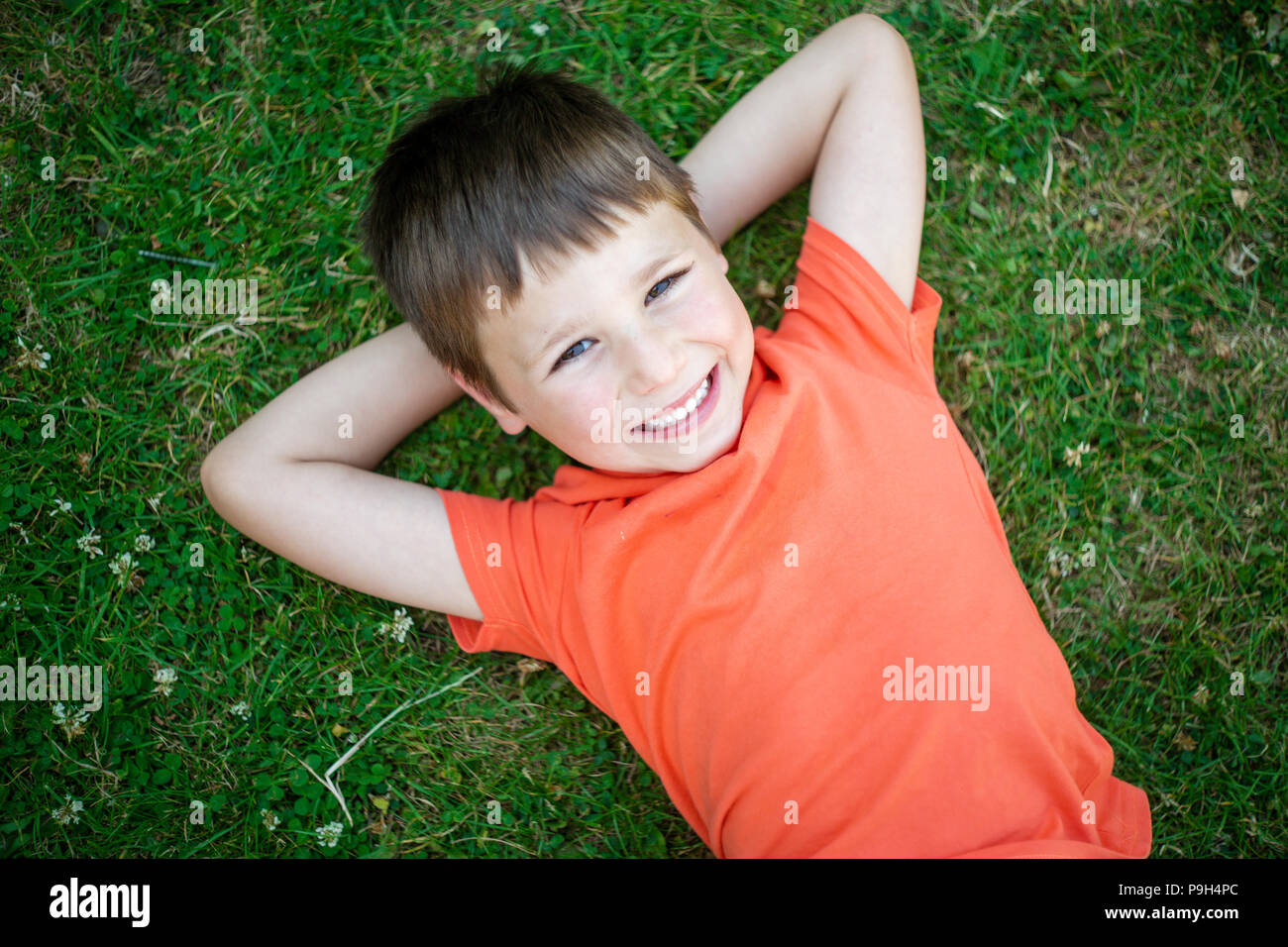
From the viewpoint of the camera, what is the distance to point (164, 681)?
299 cm

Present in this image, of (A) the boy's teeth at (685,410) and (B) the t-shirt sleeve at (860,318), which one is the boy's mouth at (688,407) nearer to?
(A) the boy's teeth at (685,410)

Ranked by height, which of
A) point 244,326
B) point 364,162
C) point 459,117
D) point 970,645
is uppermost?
point 364,162

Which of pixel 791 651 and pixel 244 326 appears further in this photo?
pixel 244 326

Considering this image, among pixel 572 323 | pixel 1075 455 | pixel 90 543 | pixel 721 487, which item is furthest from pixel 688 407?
pixel 90 543

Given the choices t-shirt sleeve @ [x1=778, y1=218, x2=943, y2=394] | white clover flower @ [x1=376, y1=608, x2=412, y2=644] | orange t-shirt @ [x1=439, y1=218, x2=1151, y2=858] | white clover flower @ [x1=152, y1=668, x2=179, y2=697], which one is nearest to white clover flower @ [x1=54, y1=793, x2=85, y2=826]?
white clover flower @ [x1=152, y1=668, x2=179, y2=697]

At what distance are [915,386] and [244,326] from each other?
86.5 inches

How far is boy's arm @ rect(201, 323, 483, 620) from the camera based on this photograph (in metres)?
2.58

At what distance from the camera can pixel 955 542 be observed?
7.76ft

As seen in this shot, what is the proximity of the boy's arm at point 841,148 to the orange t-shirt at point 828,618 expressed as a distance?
110 millimetres

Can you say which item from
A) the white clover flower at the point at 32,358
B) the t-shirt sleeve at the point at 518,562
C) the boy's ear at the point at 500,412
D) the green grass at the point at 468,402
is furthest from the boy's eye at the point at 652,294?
the white clover flower at the point at 32,358

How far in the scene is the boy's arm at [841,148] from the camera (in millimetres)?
2555
